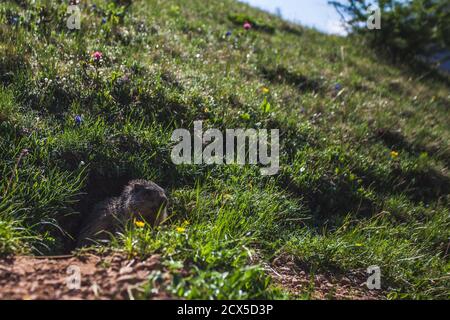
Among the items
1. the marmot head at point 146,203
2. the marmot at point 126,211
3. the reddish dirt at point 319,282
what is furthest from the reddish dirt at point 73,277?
the reddish dirt at point 319,282

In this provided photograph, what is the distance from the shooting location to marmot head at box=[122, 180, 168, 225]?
11.9 feet

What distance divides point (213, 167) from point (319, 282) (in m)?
1.50

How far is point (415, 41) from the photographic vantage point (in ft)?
33.7

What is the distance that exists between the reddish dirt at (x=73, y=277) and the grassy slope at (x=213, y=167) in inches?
5.6

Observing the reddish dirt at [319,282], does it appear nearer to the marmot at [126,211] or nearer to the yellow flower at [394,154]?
the marmot at [126,211]

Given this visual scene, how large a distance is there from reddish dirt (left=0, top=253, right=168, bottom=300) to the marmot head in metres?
0.54

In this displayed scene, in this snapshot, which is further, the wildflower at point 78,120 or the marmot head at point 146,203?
the wildflower at point 78,120

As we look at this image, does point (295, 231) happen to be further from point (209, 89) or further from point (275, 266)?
point (209, 89)

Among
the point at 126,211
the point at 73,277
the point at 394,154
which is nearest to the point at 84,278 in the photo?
the point at 73,277

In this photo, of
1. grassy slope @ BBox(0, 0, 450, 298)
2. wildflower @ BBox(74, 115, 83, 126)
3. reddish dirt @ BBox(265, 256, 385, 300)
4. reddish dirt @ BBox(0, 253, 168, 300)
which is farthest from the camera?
wildflower @ BBox(74, 115, 83, 126)

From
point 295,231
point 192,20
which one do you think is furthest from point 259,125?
point 192,20

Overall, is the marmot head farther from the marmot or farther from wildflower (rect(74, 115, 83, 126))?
wildflower (rect(74, 115, 83, 126))

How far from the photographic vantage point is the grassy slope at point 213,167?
3562mm

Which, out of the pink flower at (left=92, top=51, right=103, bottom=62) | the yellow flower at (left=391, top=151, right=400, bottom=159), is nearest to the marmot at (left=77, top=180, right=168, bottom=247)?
the pink flower at (left=92, top=51, right=103, bottom=62)
